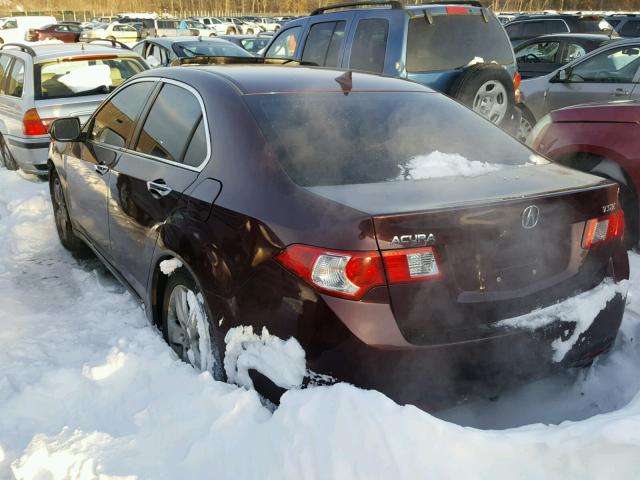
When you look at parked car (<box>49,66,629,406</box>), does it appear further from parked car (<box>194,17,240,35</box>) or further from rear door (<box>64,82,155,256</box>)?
parked car (<box>194,17,240,35</box>)

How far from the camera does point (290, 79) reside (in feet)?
10.6

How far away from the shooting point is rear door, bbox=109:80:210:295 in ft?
9.79

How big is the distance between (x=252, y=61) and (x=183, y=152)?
1.33 meters

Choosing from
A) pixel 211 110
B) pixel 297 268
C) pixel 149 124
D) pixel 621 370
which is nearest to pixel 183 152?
pixel 211 110

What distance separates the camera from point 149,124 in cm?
354

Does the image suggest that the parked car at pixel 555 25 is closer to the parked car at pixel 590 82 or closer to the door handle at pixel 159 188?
the parked car at pixel 590 82

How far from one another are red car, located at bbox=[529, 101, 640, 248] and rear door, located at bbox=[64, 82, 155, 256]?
3191mm

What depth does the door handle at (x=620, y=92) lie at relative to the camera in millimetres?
6919

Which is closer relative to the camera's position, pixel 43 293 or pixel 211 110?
pixel 211 110

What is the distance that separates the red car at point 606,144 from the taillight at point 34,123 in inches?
208

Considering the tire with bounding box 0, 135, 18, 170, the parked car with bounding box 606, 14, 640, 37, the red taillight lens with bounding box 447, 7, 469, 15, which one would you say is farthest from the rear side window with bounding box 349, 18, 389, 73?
the parked car with bounding box 606, 14, 640, 37

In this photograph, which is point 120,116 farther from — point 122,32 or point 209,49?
point 122,32

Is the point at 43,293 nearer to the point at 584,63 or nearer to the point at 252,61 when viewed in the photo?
the point at 252,61

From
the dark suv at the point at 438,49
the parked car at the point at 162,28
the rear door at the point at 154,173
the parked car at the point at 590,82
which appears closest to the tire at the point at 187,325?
the rear door at the point at 154,173
